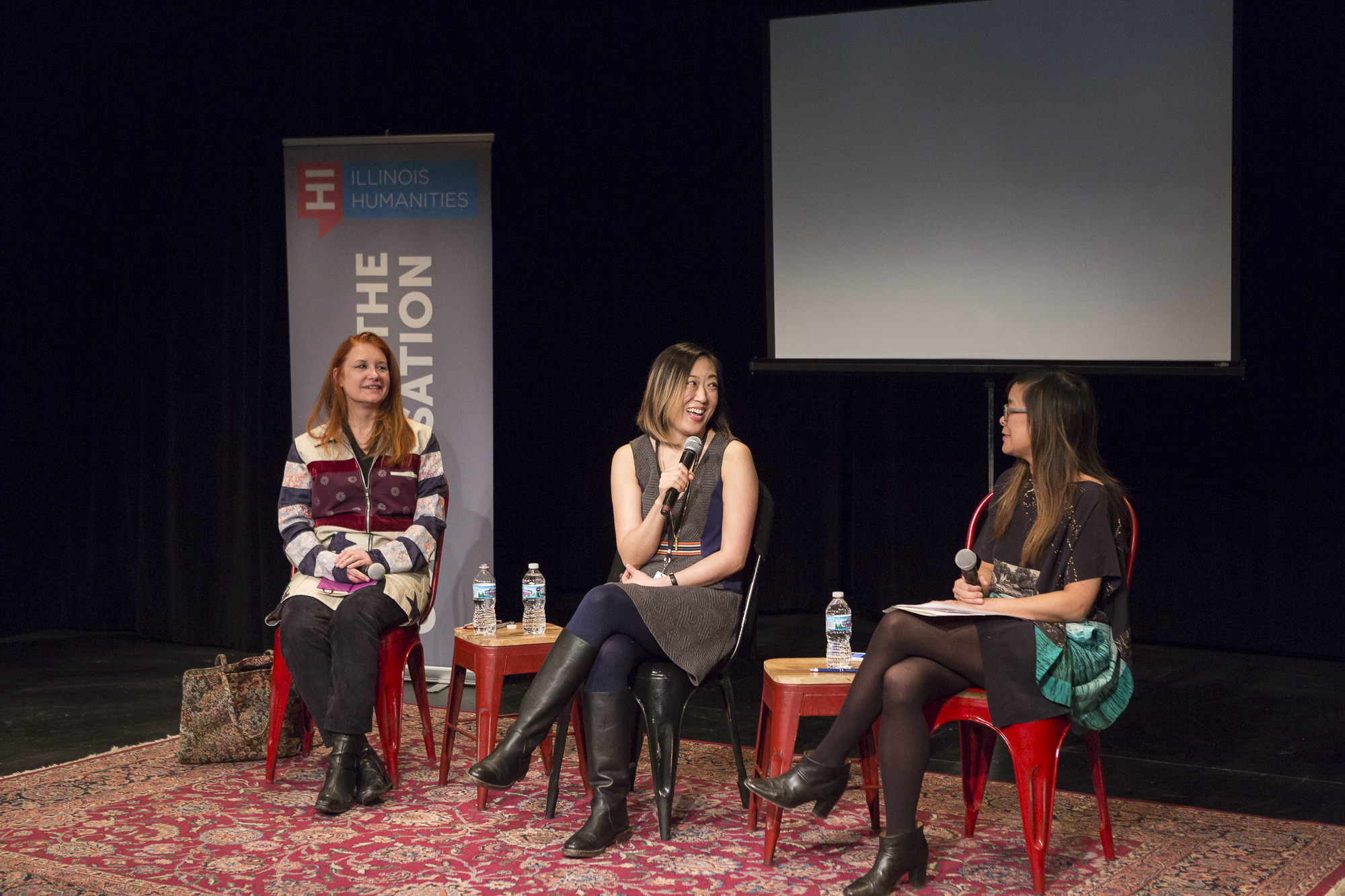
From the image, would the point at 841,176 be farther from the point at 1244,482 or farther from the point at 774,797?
the point at 774,797

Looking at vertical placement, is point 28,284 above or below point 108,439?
above

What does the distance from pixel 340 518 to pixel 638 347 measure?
316 centimetres

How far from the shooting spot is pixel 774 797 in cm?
285

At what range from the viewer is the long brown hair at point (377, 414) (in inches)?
150

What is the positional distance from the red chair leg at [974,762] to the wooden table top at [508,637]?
1057 millimetres

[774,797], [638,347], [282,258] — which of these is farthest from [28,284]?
[774,797]

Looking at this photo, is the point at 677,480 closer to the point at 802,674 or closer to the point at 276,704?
the point at 802,674

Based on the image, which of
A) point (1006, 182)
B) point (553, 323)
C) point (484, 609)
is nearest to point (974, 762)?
point (484, 609)

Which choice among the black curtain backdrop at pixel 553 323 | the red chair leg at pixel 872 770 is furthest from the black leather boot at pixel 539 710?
the black curtain backdrop at pixel 553 323

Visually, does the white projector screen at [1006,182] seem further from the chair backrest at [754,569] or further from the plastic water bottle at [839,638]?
the plastic water bottle at [839,638]

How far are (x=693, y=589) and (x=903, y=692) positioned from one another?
2.13 ft

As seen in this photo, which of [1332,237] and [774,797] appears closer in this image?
[774,797]

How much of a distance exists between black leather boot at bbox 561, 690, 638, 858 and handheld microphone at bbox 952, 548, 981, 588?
84 centimetres

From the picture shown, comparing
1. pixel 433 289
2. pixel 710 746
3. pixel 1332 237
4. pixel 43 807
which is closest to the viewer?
pixel 43 807
